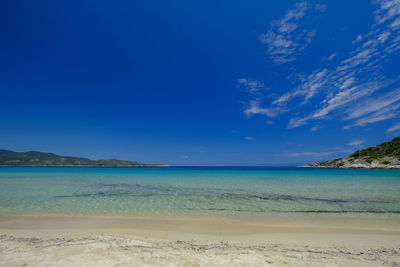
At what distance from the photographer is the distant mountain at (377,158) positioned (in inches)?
2273

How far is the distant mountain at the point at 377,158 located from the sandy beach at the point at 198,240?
73.0 m

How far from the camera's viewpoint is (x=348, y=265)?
13.7ft

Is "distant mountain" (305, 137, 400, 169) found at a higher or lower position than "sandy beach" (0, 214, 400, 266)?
higher

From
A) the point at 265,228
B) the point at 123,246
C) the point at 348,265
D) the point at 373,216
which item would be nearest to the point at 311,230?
the point at 265,228

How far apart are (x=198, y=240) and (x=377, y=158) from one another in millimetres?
88488

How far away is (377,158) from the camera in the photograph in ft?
211

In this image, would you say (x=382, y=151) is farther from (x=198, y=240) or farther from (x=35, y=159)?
(x=35, y=159)

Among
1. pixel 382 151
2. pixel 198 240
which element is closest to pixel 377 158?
pixel 382 151

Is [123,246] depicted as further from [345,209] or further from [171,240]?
[345,209]

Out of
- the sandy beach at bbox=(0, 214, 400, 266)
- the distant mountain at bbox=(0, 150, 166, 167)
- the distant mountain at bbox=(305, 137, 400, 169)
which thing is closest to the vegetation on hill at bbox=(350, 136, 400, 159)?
the distant mountain at bbox=(305, 137, 400, 169)

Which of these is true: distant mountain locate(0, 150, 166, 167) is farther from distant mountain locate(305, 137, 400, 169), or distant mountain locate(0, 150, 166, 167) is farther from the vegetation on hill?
the vegetation on hill

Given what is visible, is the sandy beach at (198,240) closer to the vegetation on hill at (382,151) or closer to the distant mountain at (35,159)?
the vegetation on hill at (382,151)

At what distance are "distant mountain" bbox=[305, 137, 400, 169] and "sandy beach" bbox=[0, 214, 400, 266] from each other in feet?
240

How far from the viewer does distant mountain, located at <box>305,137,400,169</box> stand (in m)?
57.7
